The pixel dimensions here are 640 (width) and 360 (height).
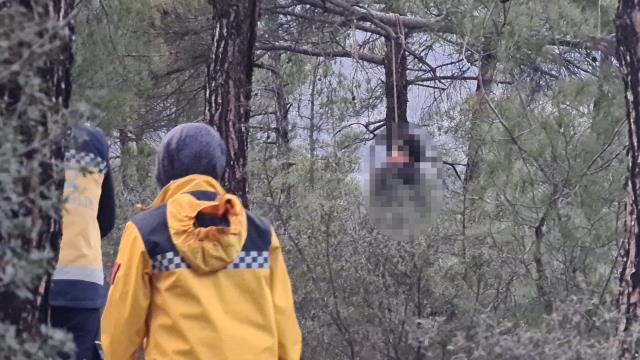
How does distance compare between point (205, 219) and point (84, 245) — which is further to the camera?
point (84, 245)

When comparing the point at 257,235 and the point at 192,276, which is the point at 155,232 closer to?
the point at 192,276

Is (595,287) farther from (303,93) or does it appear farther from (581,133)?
(303,93)

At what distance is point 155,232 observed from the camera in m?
2.62

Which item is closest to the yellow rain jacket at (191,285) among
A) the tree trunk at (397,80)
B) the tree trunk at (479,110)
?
the tree trunk at (479,110)

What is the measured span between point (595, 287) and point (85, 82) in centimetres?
308

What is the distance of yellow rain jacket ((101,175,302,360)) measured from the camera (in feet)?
8.52

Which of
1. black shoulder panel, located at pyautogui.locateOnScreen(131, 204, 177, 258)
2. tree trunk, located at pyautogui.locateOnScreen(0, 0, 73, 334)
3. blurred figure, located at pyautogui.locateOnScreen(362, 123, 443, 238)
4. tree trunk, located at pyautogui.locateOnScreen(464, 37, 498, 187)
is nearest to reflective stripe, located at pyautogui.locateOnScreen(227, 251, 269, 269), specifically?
black shoulder panel, located at pyautogui.locateOnScreen(131, 204, 177, 258)

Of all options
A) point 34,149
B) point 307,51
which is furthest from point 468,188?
point 307,51

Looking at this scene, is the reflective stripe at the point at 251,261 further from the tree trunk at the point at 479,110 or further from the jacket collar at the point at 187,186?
the tree trunk at the point at 479,110

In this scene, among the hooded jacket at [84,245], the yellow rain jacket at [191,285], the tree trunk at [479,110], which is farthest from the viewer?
the tree trunk at [479,110]

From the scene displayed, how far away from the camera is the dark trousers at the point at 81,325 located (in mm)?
3363

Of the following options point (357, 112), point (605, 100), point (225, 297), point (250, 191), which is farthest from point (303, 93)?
point (225, 297)

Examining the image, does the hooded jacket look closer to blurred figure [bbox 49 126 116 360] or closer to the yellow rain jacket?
blurred figure [bbox 49 126 116 360]

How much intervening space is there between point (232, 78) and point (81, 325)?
268 cm
